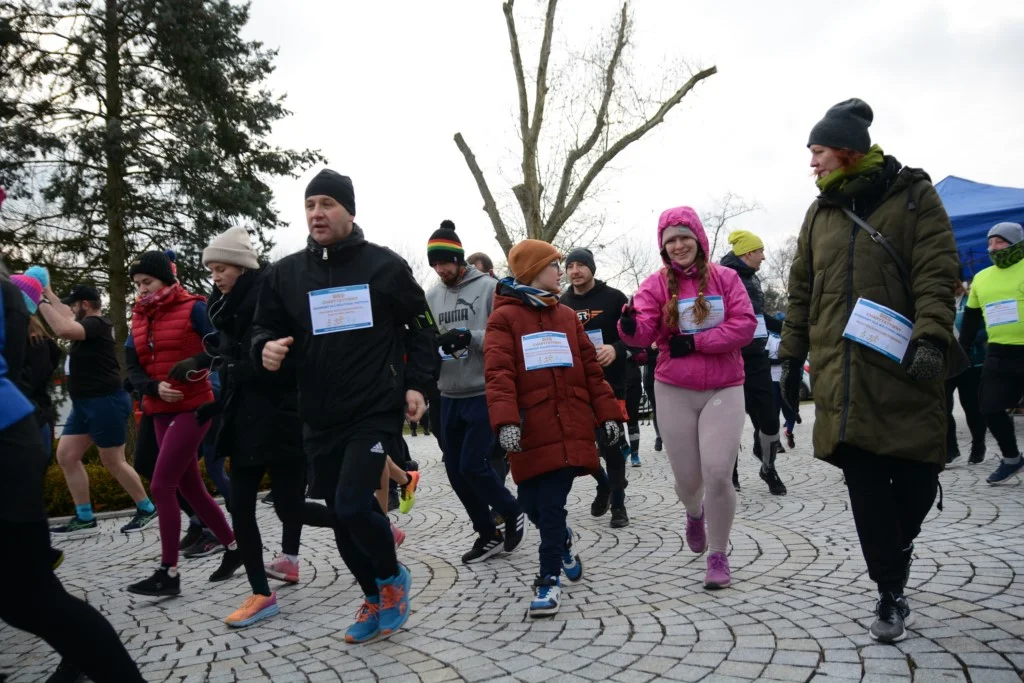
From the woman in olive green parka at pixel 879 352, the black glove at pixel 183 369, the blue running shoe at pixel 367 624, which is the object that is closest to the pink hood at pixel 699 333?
the woman in olive green parka at pixel 879 352

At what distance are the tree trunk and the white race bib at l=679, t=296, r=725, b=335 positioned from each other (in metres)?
13.1

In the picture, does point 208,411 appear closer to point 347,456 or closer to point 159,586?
point 159,586

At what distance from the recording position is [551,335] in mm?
4414

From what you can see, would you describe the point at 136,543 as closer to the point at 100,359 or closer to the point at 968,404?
the point at 100,359

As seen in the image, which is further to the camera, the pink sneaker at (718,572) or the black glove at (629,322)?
the black glove at (629,322)

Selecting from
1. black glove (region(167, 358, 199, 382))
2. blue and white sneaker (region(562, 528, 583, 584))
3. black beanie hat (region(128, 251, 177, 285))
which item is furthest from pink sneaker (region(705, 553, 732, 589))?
black beanie hat (region(128, 251, 177, 285))

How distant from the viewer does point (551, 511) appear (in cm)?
430

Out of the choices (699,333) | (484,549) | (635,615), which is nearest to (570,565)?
(635,615)

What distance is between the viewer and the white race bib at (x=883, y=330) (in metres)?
3.32

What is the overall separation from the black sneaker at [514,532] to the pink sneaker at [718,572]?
1580 millimetres

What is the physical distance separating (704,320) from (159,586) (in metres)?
3.58

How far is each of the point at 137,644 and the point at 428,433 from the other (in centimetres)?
1937

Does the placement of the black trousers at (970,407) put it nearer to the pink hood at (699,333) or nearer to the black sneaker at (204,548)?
the pink hood at (699,333)

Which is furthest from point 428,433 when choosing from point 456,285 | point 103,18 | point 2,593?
point 2,593
